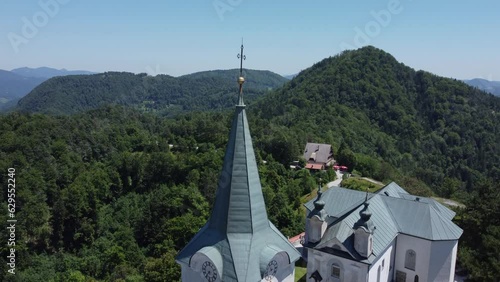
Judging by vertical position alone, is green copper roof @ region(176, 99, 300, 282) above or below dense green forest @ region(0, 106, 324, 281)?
above

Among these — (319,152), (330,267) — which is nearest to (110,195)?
(319,152)

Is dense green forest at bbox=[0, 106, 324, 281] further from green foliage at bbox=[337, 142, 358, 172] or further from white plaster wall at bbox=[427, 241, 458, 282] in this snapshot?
white plaster wall at bbox=[427, 241, 458, 282]

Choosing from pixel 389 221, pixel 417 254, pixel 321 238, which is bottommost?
pixel 417 254

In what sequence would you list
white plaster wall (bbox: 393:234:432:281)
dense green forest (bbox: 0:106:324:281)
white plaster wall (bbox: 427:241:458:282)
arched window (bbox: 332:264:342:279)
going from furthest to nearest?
dense green forest (bbox: 0:106:324:281) → white plaster wall (bbox: 393:234:432:281) → white plaster wall (bbox: 427:241:458:282) → arched window (bbox: 332:264:342:279)

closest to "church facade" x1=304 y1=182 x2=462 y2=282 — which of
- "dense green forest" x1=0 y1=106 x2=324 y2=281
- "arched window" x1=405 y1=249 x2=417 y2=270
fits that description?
"arched window" x1=405 y1=249 x2=417 y2=270

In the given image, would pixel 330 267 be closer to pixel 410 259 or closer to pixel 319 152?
pixel 410 259

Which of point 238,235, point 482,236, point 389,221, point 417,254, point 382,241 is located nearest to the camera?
point 238,235
